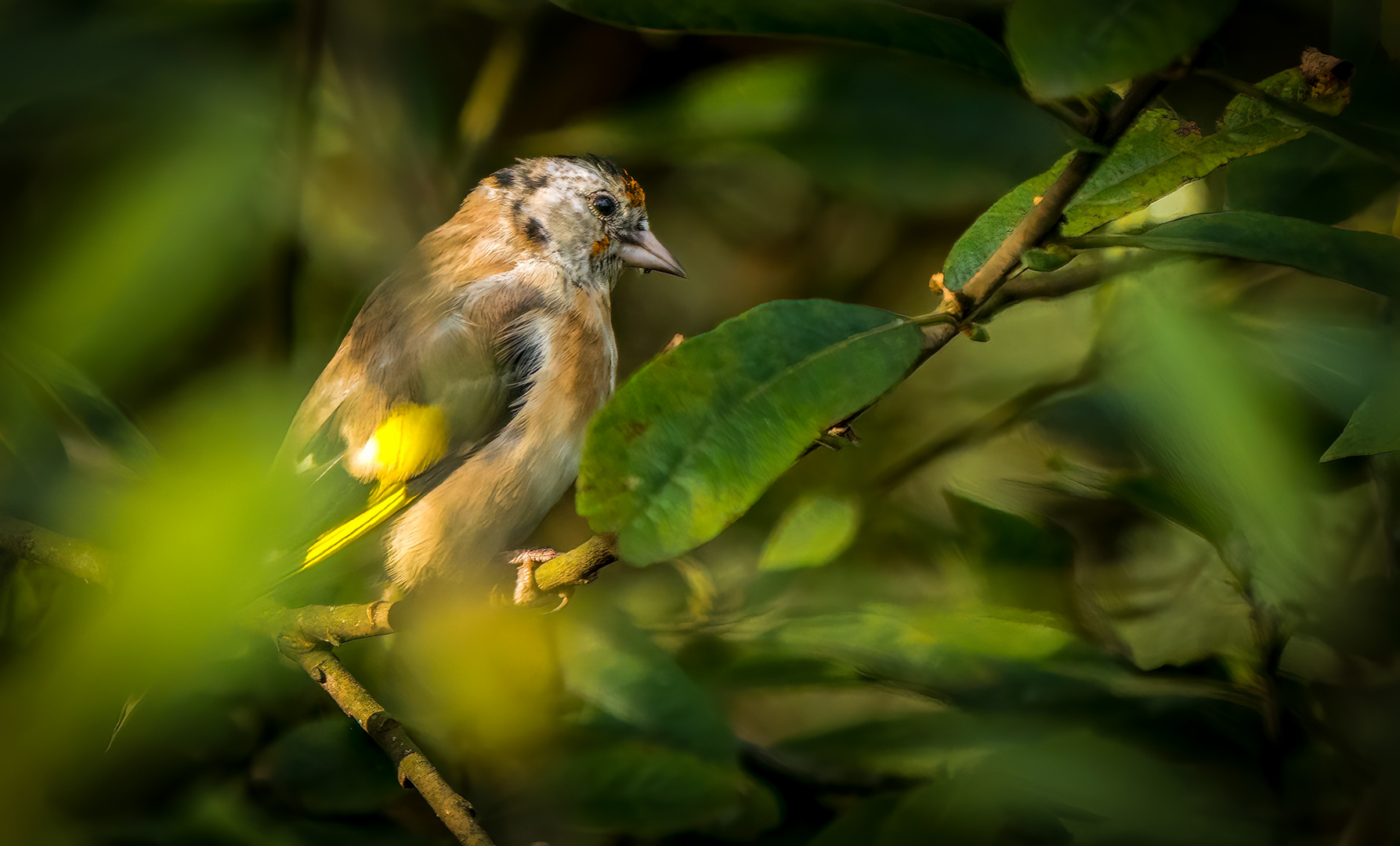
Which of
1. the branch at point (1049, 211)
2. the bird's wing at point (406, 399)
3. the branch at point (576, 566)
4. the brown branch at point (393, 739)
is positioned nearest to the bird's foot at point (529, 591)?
the branch at point (576, 566)

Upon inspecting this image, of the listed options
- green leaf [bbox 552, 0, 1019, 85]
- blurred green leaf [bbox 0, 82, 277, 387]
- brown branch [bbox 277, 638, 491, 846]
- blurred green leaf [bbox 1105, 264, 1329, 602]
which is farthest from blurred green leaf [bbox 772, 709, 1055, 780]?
blurred green leaf [bbox 0, 82, 277, 387]

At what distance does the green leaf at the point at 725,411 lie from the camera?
0.47 metres

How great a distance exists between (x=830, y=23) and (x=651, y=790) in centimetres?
66

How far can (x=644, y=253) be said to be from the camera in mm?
1282

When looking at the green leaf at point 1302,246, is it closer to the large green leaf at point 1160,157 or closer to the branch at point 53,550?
the large green leaf at point 1160,157

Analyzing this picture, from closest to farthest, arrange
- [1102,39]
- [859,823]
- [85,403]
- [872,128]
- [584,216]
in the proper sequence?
[1102,39], [859,823], [85,403], [872,128], [584,216]

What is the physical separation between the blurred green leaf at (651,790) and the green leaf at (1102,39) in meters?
0.65

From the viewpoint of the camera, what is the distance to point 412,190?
1488mm

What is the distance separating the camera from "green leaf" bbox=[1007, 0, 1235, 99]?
396 mm

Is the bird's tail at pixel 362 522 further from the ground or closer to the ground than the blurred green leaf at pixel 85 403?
closer to the ground

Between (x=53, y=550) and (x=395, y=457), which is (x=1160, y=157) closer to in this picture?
(x=395, y=457)

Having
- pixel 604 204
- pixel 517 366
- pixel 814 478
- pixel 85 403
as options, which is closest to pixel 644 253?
pixel 604 204

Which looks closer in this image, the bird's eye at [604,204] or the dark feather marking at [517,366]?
the dark feather marking at [517,366]

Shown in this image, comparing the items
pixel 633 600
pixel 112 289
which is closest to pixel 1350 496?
pixel 633 600
